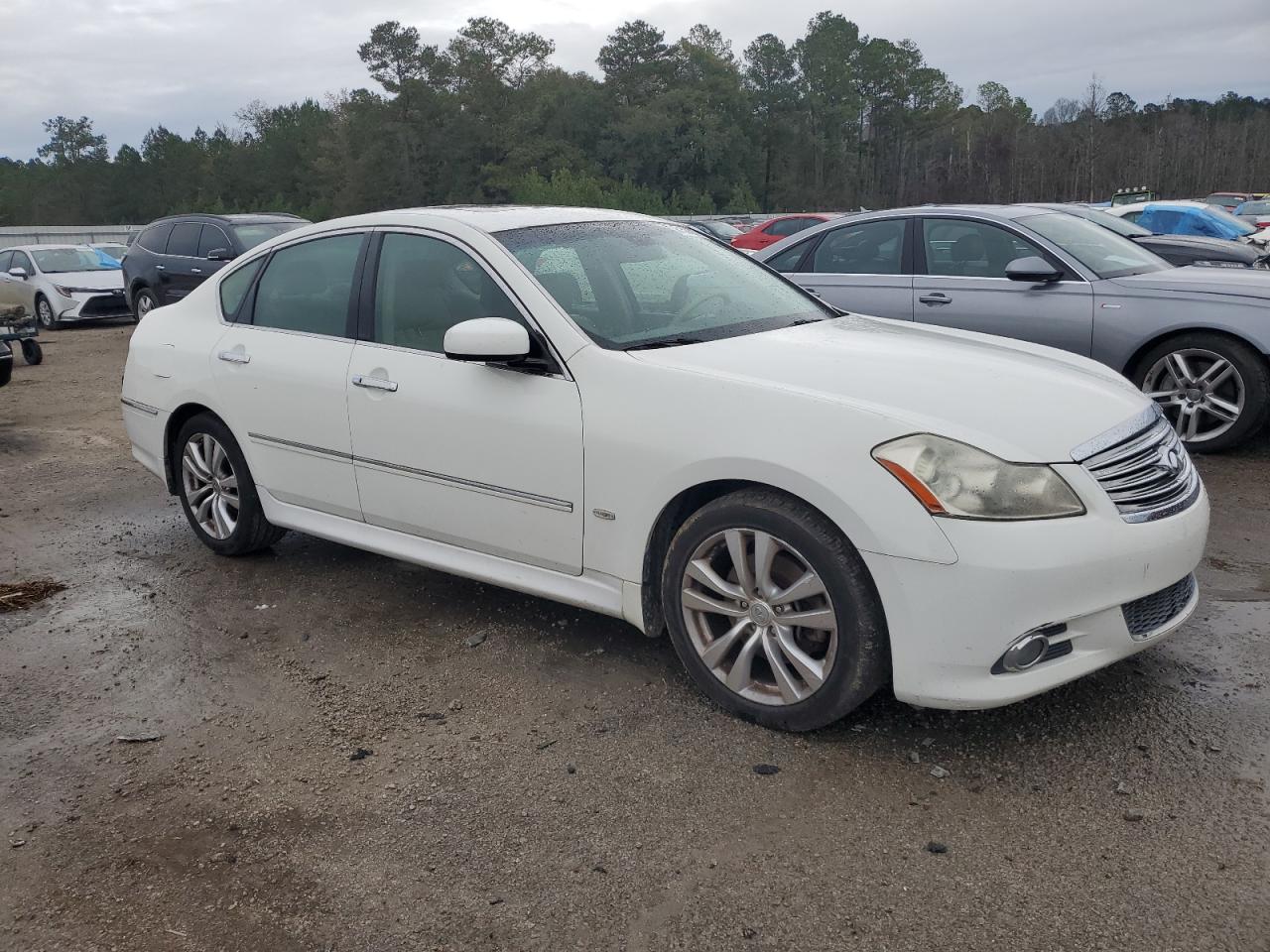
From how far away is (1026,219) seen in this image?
7.68 m

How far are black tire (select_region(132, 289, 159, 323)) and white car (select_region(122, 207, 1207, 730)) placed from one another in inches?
479

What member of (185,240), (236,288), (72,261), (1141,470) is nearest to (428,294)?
(236,288)

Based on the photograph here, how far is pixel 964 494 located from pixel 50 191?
88.1 metres

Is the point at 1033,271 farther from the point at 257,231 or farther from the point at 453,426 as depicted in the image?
the point at 257,231

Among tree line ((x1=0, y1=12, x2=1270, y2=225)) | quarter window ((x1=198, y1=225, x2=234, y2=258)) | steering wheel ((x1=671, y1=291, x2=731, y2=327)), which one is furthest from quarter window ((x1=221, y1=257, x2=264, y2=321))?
tree line ((x1=0, y1=12, x2=1270, y2=225))

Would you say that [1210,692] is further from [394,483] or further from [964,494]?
[394,483]

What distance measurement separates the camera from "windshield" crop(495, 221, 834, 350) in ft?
13.3

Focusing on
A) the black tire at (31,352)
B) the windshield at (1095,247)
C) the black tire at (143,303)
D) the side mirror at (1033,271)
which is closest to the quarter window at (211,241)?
the black tire at (143,303)

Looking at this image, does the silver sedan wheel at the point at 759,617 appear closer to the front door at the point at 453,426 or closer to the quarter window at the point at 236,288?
the front door at the point at 453,426

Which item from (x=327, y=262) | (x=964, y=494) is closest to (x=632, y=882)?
(x=964, y=494)

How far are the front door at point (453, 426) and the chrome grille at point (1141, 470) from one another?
1.63m

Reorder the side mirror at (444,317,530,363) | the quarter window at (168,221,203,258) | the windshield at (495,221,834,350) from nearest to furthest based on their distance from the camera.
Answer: the side mirror at (444,317,530,363) → the windshield at (495,221,834,350) → the quarter window at (168,221,203,258)

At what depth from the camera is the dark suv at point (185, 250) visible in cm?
Answer: 1505

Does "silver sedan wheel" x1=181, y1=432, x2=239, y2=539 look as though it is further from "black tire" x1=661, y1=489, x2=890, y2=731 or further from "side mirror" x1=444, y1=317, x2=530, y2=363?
"black tire" x1=661, y1=489, x2=890, y2=731
